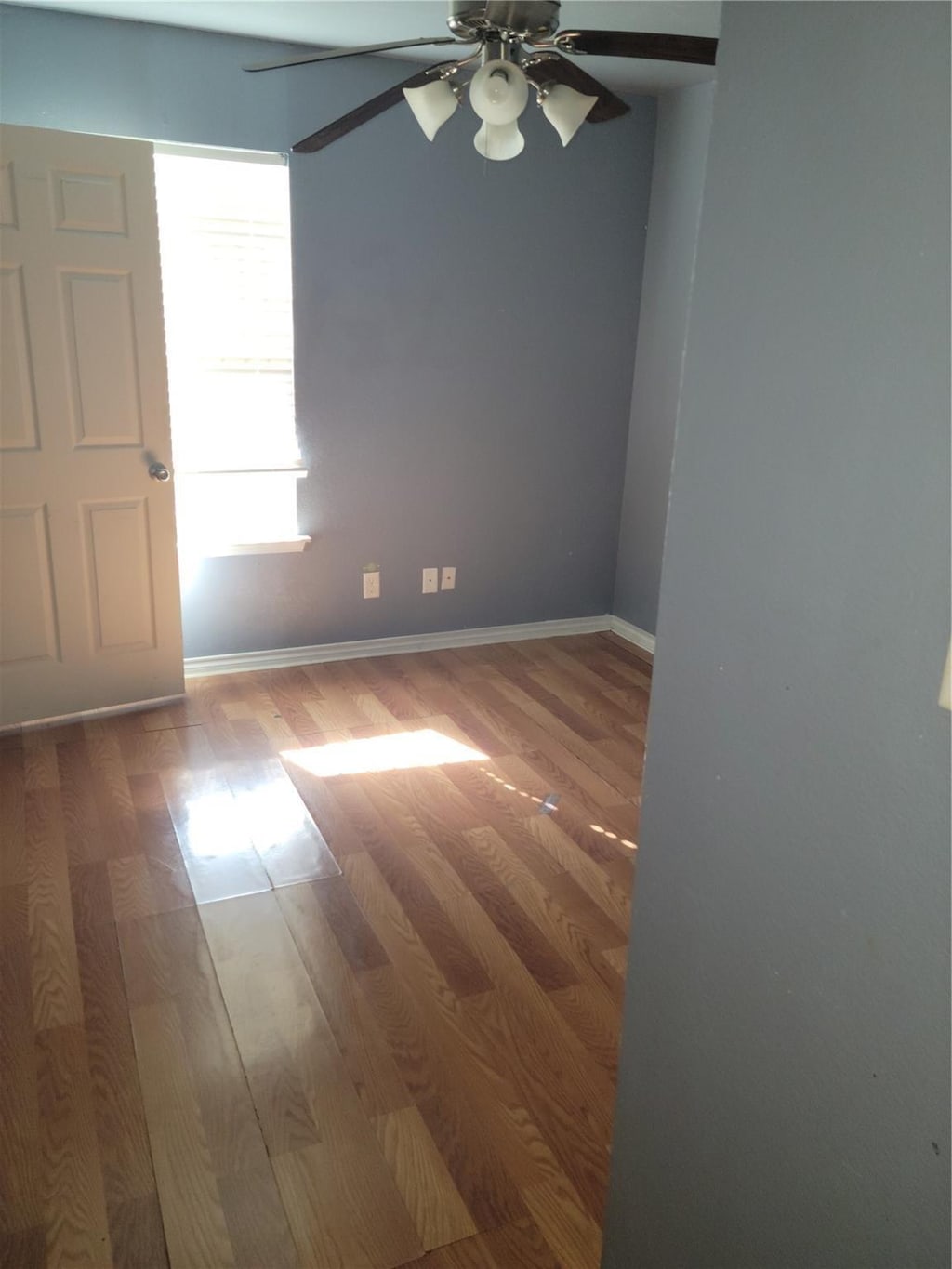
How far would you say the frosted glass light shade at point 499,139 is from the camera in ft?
7.24

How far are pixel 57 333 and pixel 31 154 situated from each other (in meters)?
0.55

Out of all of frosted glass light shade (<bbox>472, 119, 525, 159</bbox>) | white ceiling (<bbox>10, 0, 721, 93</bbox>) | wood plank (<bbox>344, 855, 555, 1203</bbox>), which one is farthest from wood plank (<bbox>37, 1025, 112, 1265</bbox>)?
white ceiling (<bbox>10, 0, 721, 93</bbox>)

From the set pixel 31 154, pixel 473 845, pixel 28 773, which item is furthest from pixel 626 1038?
pixel 31 154

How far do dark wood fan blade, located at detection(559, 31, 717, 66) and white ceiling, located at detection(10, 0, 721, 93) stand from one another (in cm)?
106

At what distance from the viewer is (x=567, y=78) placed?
2100mm

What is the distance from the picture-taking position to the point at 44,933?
235cm

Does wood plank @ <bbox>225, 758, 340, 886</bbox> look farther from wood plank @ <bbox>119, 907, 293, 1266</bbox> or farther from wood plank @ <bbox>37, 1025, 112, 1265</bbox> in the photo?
wood plank @ <bbox>37, 1025, 112, 1265</bbox>

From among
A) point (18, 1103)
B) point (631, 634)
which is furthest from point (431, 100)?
point (631, 634)

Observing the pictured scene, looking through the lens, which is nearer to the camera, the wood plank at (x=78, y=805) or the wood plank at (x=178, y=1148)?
the wood plank at (x=178, y=1148)

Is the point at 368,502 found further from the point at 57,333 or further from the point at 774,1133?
the point at 774,1133

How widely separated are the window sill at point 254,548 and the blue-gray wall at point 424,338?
0.18 feet

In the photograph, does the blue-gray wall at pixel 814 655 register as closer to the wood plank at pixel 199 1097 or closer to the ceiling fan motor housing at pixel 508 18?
the wood plank at pixel 199 1097

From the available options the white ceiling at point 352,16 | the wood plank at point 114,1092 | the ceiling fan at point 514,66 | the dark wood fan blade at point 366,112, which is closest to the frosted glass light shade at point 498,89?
the ceiling fan at point 514,66

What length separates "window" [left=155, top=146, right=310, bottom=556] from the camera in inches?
137
